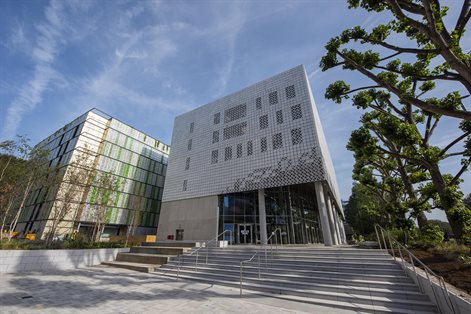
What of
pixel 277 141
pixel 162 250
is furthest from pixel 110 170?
pixel 277 141

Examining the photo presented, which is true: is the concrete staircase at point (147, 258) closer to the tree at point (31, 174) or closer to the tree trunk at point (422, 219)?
the tree at point (31, 174)

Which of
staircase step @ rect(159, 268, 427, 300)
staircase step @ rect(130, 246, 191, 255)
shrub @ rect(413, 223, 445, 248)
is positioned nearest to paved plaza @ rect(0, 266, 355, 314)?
staircase step @ rect(159, 268, 427, 300)

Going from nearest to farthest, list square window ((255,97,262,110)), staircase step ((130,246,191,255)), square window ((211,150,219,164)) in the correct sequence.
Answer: staircase step ((130,246,191,255)) → square window ((255,97,262,110)) → square window ((211,150,219,164))

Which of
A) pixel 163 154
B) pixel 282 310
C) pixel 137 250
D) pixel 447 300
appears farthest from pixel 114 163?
pixel 447 300

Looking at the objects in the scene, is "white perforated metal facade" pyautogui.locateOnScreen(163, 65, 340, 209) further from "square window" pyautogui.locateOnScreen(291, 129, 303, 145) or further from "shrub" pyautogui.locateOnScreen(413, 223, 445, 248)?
"shrub" pyautogui.locateOnScreen(413, 223, 445, 248)

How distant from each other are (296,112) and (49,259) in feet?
67.4

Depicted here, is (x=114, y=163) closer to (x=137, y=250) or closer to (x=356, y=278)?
(x=137, y=250)

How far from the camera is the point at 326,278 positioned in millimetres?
7254

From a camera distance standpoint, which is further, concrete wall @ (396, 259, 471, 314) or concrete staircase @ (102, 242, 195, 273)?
concrete staircase @ (102, 242, 195, 273)

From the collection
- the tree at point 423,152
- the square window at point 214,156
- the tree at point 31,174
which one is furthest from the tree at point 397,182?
the tree at point 31,174

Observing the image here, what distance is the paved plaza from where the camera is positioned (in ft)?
17.0

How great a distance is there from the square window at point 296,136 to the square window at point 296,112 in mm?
1453

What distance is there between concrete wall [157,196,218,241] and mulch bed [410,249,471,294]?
642 inches

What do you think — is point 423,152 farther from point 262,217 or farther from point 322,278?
point 262,217
